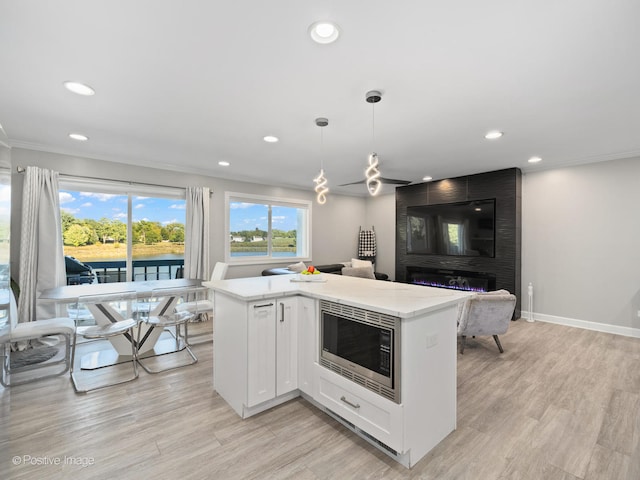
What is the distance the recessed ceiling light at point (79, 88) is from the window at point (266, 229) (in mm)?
3122

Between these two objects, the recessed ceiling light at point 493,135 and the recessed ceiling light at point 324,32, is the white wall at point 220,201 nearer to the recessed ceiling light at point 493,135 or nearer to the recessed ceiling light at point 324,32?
the recessed ceiling light at point 493,135

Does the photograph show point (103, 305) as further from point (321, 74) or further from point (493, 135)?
point (493, 135)

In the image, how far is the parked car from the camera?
4.27 m

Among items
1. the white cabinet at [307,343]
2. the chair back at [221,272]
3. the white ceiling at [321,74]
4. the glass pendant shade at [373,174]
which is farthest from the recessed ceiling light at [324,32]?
the chair back at [221,272]

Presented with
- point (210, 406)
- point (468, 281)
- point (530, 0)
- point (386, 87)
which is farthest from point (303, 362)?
point (468, 281)

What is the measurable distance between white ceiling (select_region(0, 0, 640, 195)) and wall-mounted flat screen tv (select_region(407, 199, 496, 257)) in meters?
1.67

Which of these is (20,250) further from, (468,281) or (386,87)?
(468,281)

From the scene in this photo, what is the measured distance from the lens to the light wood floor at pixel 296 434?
5.73ft

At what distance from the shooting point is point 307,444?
6.47ft

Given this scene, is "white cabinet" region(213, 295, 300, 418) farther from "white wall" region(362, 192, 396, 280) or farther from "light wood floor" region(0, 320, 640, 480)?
"white wall" region(362, 192, 396, 280)

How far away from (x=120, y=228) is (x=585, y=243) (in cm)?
706

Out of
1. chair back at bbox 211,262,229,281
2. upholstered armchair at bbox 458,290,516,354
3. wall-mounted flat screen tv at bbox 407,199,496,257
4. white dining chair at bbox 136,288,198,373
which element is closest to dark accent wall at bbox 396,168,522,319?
wall-mounted flat screen tv at bbox 407,199,496,257

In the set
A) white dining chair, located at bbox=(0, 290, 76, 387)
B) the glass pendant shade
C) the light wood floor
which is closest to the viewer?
the light wood floor

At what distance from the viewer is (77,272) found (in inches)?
171
